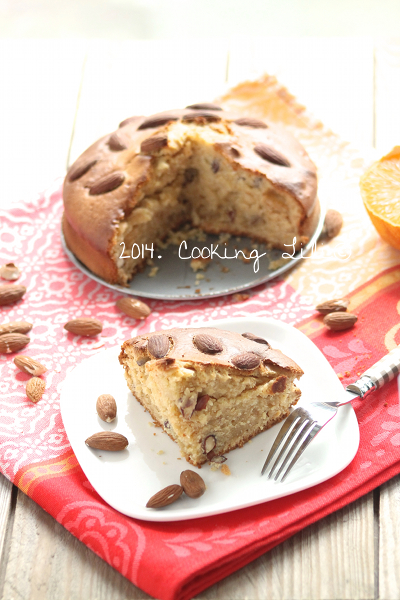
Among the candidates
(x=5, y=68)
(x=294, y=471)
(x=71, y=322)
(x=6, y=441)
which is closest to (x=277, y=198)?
(x=71, y=322)

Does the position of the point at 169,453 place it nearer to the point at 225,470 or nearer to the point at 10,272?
the point at 225,470

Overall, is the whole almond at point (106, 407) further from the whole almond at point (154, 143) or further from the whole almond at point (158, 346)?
the whole almond at point (154, 143)

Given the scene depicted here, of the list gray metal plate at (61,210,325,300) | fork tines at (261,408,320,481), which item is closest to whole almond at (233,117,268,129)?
gray metal plate at (61,210,325,300)

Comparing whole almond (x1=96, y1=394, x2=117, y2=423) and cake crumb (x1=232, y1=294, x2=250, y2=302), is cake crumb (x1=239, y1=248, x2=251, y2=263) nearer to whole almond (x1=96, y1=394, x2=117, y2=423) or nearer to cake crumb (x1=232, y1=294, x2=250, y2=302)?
cake crumb (x1=232, y1=294, x2=250, y2=302)

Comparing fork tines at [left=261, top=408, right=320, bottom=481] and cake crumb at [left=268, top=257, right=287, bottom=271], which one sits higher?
cake crumb at [left=268, top=257, right=287, bottom=271]

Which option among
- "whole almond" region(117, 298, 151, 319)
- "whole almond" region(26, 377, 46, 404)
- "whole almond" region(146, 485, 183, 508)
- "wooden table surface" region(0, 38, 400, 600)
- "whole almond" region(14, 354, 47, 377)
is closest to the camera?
"whole almond" region(146, 485, 183, 508)

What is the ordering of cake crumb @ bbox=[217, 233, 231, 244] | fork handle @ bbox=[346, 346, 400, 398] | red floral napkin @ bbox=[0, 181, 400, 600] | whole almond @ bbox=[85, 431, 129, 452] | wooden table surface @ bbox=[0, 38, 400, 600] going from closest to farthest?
1. red floral napkin @ bbox=[0, 181, 400, 600]
2. whole almond @ bbox=[85, 431, 129, 452]
3. fork handle @ bbox=[346, 346, 400, 398]
4. cake crumb @ bbox=[217, 233, 231, 244]
5. wooden table surface @ bbox=[0, 38, 400, 600]

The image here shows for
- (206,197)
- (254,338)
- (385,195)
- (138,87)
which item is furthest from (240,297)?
(138,87)
